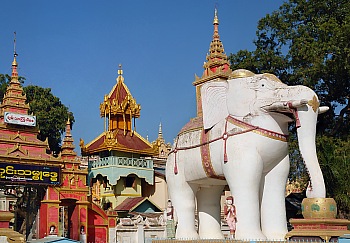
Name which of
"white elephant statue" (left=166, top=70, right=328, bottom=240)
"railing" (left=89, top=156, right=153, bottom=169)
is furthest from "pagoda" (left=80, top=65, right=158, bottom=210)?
"white elephant statue" (left=166, top=70, right=328, bottom=240)

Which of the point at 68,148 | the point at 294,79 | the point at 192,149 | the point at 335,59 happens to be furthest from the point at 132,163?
the point at 192,149

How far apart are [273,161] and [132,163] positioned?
19.7 m

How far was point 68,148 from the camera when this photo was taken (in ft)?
78.2

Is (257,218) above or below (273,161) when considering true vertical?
below

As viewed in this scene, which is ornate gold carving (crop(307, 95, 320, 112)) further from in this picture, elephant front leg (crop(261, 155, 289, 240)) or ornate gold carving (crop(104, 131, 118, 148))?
ornate gold carving (crop(104, 131, 118, 148))

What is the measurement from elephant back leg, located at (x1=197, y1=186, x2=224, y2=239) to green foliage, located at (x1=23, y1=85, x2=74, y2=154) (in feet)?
69.7

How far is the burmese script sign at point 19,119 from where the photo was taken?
22.1 m

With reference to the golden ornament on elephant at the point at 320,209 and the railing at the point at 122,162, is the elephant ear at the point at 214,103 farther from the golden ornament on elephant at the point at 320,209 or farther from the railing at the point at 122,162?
the railing at the point at 122,162

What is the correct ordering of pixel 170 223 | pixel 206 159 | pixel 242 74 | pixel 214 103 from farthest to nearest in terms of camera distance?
1. pixel 170 223
2. pixel 214 103
3. pixel 206 159
4. pixel 242 74

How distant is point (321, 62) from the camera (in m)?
19.7

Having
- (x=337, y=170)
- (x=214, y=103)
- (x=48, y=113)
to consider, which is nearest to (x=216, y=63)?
(x=214, y=103)

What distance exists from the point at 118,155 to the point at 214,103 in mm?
18898

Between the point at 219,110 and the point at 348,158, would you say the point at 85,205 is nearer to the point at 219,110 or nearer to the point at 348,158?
the point at 348,158

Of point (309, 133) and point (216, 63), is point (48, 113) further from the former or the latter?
point (309, 133)
